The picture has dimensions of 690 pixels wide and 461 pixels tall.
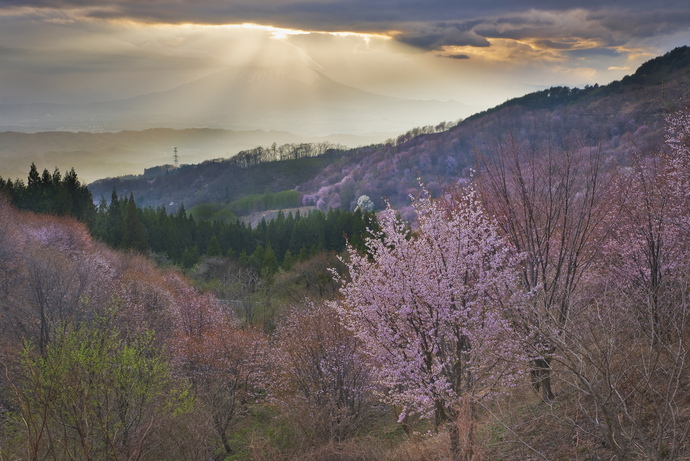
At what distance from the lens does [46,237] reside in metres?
48.2

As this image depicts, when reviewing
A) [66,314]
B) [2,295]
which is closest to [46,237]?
[2,295]

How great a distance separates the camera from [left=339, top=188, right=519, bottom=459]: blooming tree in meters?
13.3

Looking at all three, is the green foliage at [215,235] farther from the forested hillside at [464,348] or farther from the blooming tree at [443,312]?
the blooming tree at [443,312]

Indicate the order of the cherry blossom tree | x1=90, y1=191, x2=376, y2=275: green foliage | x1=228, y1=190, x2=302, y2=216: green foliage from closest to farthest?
the cherry blossom tree → x1=90, y1=191, x2=376, y2=275: green foliage → x1=228, y1=190, x2=302, y2=216: green foliage

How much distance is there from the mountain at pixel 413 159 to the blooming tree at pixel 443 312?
241ft

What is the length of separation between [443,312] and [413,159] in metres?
118

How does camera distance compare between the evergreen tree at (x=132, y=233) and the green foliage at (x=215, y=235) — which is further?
the green foliage at (x=215, y=235)

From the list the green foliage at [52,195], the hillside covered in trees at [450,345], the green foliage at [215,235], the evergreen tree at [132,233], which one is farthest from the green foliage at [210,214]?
the hillside covered in trees at [450,345]

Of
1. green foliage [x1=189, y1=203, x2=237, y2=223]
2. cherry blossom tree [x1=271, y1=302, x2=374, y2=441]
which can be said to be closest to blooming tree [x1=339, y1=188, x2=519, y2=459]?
cherry blossom tree [x1=271, y1=302, x2=374, y2=441]

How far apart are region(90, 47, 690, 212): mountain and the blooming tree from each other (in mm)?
73607

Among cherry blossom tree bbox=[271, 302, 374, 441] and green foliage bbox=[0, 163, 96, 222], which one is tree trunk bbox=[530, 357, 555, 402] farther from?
green foliage bbox=[0, 163, 96, 222]

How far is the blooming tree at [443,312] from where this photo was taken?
524 inches

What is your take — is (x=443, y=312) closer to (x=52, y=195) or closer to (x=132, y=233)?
(x=132, y=233)

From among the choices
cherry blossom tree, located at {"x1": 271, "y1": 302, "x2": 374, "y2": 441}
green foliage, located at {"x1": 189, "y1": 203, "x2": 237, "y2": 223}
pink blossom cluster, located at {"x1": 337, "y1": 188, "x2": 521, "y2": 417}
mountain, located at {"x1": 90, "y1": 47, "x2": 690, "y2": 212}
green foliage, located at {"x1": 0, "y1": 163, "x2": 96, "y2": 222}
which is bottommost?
cherry blossom tree, located at {"x1": 271, "y1": 302, "x2": 374, "y2": 441}
